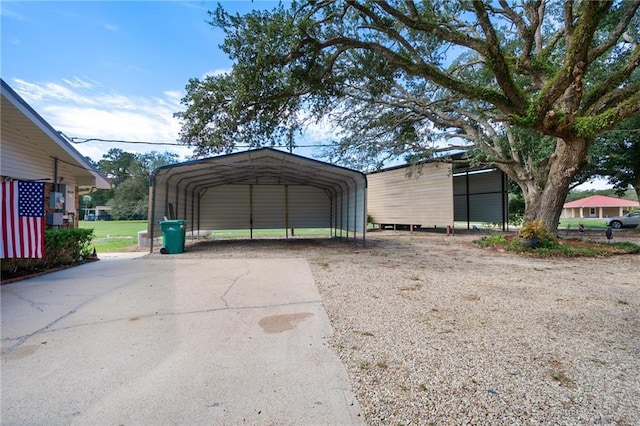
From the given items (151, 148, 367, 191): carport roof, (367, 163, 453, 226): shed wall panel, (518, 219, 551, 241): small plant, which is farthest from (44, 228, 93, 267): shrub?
(367, 163, 453, 226): shed wall panel

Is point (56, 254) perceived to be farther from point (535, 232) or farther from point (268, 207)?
point (535, 232)

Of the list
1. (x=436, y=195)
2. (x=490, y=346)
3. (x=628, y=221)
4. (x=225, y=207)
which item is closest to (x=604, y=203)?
(x=628, y=221)

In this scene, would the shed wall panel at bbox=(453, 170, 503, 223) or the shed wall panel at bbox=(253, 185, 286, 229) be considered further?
the shed wall panel at bbox=(453, 170, 503, 223)

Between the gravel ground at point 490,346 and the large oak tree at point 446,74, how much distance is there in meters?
3.94

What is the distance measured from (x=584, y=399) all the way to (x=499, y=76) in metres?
6.20

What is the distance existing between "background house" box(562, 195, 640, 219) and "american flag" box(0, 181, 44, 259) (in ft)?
184

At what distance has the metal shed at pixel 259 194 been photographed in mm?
9945

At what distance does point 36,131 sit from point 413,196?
51.1 ft

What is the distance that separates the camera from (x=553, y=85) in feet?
19.4

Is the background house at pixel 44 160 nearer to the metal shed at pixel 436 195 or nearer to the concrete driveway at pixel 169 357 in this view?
the concrete driveway at pixel 169 357

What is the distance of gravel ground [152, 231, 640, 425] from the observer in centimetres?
197

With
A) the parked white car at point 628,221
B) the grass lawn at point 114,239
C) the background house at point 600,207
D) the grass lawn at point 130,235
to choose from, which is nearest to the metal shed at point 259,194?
the grass lawn at point 130,235

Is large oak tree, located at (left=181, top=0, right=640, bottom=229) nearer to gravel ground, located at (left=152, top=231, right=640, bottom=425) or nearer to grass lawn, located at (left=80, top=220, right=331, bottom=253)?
gravel ground, located at (left=152, top=231, right=640, bottom=425)

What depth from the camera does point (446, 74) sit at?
8164 millimetres
